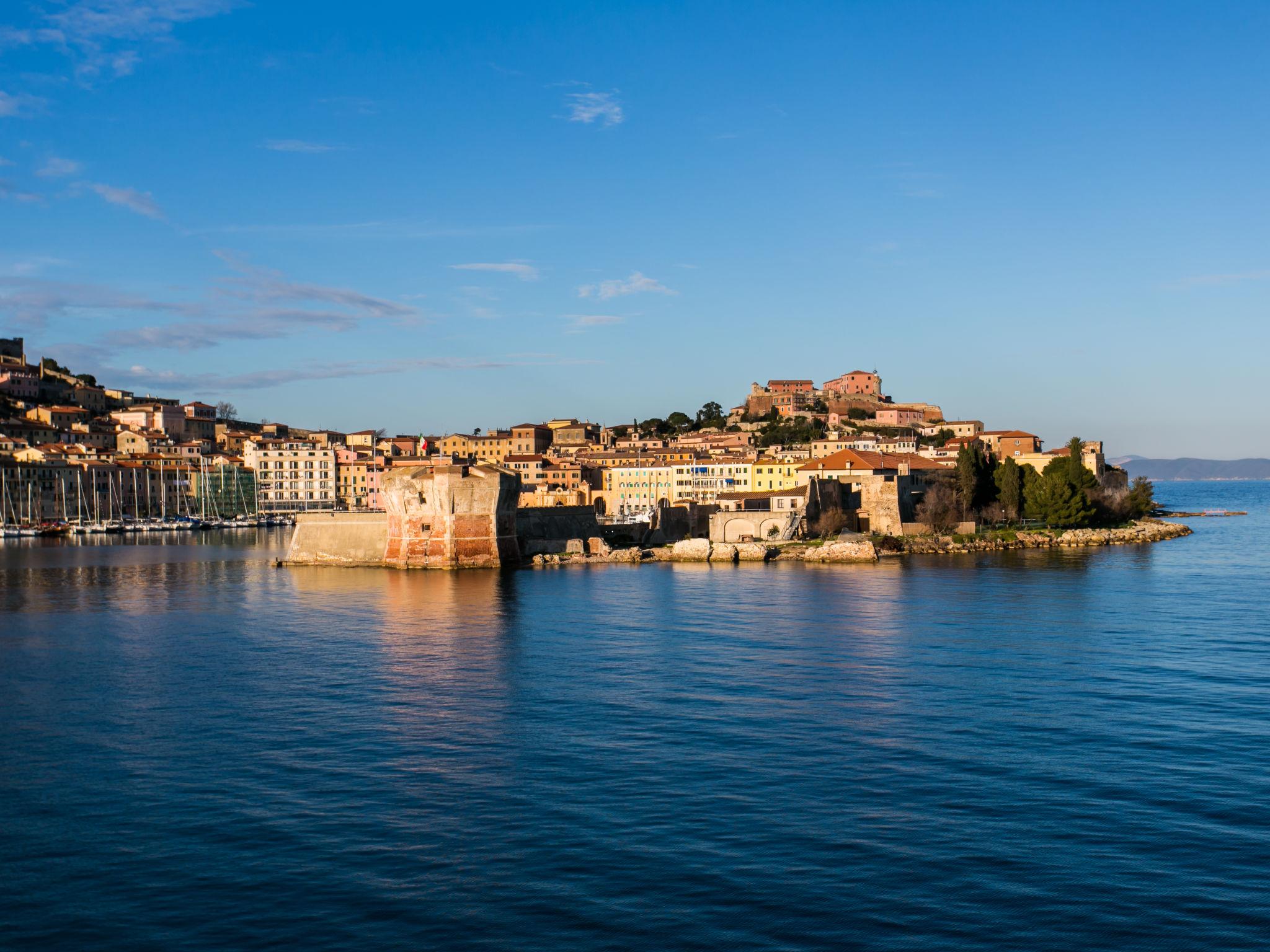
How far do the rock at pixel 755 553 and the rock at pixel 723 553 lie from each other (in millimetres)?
231

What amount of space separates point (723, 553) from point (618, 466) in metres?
37.5

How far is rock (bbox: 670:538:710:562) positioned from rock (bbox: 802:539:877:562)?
4.51 m

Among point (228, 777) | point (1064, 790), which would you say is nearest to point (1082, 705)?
point (1064, 790)

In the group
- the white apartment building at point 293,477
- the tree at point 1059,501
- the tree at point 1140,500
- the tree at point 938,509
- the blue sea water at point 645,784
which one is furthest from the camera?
the white apartment building at point 293,477

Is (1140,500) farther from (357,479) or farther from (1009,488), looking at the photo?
(357,479)

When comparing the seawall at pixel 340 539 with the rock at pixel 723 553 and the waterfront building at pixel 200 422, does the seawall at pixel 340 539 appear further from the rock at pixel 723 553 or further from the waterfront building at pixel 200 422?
the waterfront building at pixel 200 422

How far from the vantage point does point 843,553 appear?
51.8 metres

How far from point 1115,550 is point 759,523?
56.9ft

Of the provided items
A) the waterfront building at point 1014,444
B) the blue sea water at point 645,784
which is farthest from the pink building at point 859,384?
the blue sea water at point 645,784

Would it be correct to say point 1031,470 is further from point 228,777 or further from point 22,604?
point 228,777

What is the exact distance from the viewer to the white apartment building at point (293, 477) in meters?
106

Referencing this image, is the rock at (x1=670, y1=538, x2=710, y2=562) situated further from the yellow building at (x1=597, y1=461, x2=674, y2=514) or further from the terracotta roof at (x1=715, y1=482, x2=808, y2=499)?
the yellow building at (x1=597, y1=461, x2=674, y2=514)

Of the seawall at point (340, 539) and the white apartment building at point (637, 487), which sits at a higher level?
the white apartment building at point (637, 487)

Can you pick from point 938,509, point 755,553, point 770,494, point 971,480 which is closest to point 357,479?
point 770,494
